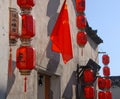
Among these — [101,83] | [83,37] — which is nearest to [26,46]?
[83,37]

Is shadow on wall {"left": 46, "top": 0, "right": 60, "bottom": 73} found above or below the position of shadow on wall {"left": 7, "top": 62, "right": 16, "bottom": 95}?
above

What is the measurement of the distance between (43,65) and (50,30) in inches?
87.9

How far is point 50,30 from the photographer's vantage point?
58.5 feet

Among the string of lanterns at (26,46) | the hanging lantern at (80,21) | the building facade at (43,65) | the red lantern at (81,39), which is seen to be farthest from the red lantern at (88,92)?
the string of lanterns at (26,46)

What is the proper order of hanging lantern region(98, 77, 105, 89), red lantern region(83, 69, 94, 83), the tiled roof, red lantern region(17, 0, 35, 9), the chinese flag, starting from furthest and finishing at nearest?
1. hanging lantern region(98, 77, 105, 89)
2. the tiled roof
3. red lantern region(83, 69, 94, 83)
4. the chinese flag
5. red lantern region(17, 0, 35, 9)

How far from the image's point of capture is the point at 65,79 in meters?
20.0

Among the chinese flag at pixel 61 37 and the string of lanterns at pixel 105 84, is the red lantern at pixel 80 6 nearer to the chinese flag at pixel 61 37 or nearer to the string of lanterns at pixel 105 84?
the chinese flag at pixel 61 37

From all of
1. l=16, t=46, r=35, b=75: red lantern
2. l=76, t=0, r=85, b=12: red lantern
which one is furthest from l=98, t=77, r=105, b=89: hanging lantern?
l=16, t=46, r=35, b=75: red lantern

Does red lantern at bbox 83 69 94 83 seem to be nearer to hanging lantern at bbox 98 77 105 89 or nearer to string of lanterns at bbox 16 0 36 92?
hanging lantern at bbox 98 77 105 89

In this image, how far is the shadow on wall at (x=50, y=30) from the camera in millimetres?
17431

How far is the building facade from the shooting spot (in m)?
12.9

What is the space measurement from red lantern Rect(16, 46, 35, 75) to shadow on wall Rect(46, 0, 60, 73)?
4448 mm

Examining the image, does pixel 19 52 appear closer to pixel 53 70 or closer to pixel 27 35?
pixel 27 35

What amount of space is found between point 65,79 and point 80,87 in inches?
158
